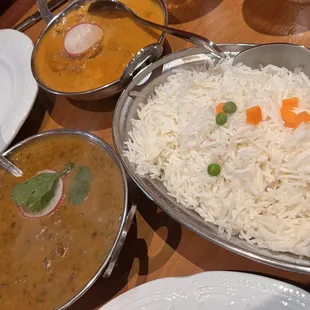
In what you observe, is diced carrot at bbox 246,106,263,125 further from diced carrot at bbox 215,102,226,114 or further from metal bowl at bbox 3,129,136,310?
metal bowl at bbox 3,129,136,310

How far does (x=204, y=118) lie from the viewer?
1.51 m

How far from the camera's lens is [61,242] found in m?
1.61

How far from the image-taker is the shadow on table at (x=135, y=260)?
1571 millimetres

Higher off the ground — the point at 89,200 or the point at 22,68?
the point at 22,68

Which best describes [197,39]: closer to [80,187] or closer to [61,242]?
[80,187]

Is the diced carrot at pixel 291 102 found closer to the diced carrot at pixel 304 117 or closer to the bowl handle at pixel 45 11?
the diced carrot at pixel 304 117

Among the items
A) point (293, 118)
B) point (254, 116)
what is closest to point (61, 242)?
point (254, 116)

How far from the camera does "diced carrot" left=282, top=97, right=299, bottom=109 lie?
4.77ft

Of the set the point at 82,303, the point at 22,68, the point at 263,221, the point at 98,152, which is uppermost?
the point at 22,68

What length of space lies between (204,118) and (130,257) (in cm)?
58

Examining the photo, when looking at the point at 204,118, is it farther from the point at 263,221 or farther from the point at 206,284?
the point at 206,284

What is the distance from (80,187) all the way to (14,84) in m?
0.85

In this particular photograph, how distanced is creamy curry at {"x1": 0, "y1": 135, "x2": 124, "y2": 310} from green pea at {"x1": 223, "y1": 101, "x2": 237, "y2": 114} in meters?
0.47

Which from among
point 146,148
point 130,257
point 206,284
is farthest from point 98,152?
point 206,284
